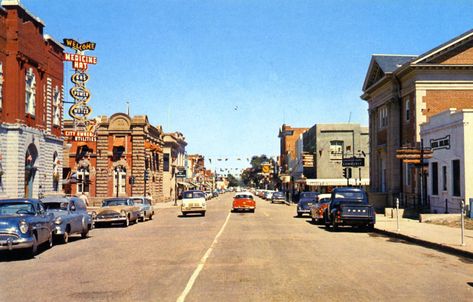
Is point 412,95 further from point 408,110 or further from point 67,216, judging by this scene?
point 67,216

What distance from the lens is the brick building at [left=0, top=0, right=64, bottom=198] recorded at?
3516 cm

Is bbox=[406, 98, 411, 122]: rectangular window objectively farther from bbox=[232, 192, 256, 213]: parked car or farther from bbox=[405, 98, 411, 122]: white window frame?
bbox=[232, 192, 256, 213]: parked car

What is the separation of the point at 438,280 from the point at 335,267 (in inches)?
101

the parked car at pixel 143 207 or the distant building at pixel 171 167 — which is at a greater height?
the distant building at pixel 171 167

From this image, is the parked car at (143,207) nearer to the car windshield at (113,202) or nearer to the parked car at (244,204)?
the car windshield at (113,202)

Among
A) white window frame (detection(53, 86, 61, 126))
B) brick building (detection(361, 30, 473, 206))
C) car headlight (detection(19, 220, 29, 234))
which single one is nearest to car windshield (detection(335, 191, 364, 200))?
brick building (detection(361, 30, 473, 206))

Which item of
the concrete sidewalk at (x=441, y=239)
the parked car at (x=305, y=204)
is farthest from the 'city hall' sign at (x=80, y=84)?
the concrete sidewalk at (x=441, y=239)

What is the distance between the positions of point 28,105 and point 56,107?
5.51 meters

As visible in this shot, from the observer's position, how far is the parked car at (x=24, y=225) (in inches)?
606

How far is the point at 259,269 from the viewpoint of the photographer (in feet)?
43.6

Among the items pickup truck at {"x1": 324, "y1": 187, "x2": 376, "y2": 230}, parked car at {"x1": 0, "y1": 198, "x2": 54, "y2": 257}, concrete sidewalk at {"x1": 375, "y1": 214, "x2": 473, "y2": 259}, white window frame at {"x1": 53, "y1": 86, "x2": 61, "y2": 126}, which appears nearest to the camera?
parked car at {"x1": 0, "y1": 198, "x2": 54, "y2": 257}

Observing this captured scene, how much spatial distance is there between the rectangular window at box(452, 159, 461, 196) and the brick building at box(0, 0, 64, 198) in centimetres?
2636

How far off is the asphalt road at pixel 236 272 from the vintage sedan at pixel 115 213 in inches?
357

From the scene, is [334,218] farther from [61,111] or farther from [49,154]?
[61,111]
